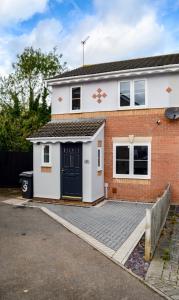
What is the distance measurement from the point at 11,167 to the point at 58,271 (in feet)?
42.7

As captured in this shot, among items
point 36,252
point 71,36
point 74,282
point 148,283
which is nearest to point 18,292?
point 74,282

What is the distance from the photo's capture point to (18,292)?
486cm

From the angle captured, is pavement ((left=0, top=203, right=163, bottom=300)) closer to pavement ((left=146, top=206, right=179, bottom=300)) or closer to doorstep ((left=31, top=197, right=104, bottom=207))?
pavement ((left=146, top=206, right=179, bottom=300))

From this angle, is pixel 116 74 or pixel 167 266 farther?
pixel 116 74

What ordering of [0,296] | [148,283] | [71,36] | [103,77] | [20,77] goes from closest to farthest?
[0,296] → [148,283] → [103,77] → [71,36] → [20,77]

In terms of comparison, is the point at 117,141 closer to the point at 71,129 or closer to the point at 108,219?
the point at 71,129

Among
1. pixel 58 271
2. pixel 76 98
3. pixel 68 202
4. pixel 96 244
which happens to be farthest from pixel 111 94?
pixel 58 271

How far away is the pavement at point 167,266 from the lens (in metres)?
5.07

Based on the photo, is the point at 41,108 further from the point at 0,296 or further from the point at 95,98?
the point at 0,296

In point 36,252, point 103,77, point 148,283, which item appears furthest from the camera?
point 103,77

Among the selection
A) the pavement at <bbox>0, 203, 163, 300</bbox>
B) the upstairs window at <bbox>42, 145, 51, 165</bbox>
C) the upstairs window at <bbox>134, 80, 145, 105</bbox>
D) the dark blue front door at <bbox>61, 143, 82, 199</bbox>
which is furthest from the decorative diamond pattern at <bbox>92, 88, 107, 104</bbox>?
the pavement at <bbox>0, 203, 163, 300</bbox>

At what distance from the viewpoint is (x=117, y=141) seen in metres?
13.5

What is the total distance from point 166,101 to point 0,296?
10.5m

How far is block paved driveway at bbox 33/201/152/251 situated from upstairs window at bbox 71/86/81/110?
5.26 metres
